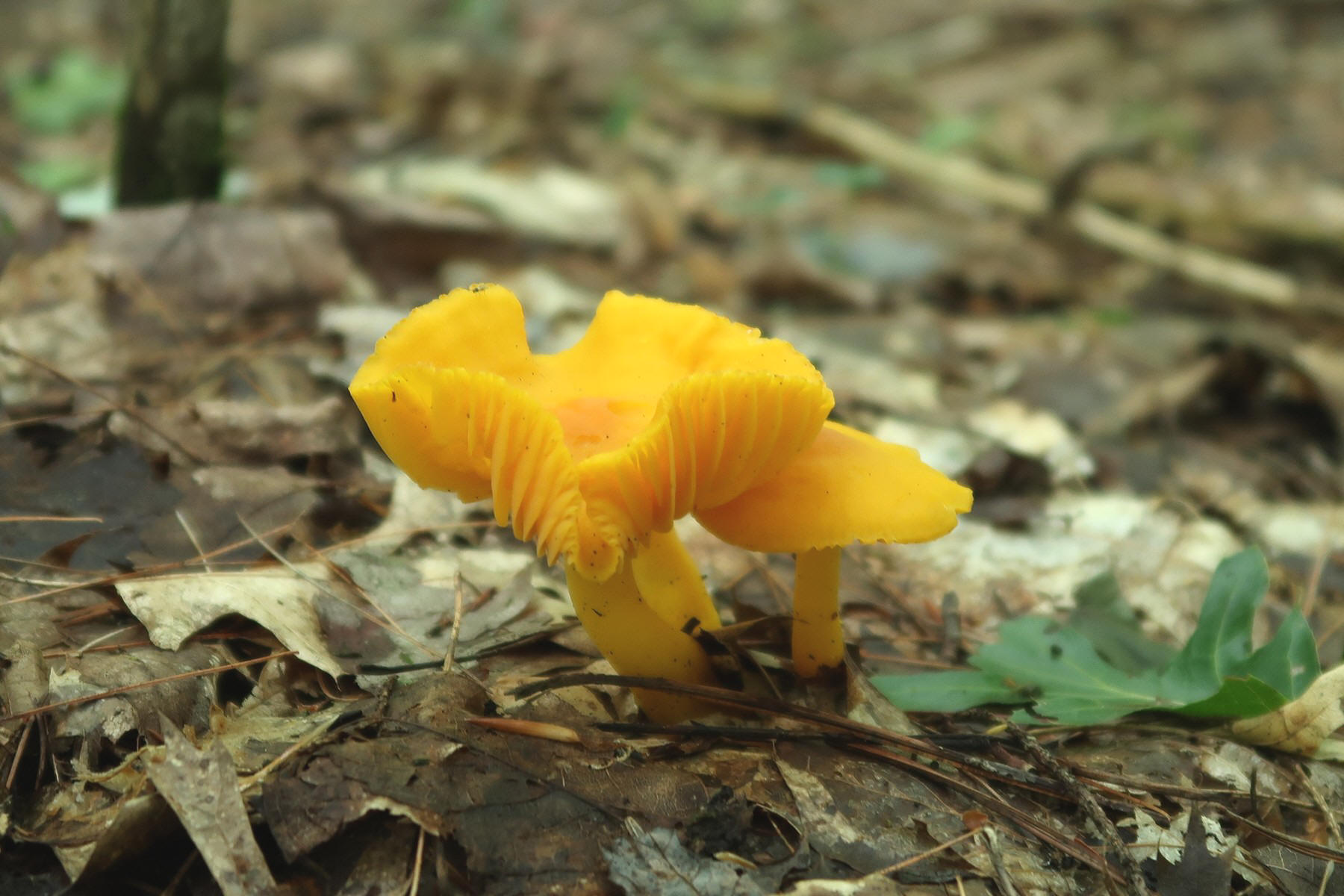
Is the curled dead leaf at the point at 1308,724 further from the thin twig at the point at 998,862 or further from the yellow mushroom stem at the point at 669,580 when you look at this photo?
the yellow mushroom stem at the point at 669,580

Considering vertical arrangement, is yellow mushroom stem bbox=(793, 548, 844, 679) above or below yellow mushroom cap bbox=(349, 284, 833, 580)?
below

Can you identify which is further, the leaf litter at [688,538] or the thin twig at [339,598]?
the thin twig at [339,598]

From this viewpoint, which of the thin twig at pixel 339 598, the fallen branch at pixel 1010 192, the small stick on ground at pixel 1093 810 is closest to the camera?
the small stick on ground at pixel 1093 810

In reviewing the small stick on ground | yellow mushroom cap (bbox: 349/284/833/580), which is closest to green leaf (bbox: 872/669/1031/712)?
the small stick on ground

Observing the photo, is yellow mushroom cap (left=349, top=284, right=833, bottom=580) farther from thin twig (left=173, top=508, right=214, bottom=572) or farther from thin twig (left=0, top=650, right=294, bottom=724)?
thin twig (left=173, top=508, right=214, bottom=572)

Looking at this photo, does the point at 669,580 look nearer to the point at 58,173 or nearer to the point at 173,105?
the point at 173,105

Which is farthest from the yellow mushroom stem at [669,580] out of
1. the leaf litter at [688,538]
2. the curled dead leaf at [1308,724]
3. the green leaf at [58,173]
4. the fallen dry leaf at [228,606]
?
the green leaf at [58,173]

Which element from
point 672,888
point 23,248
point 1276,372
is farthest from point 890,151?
point 672,888
